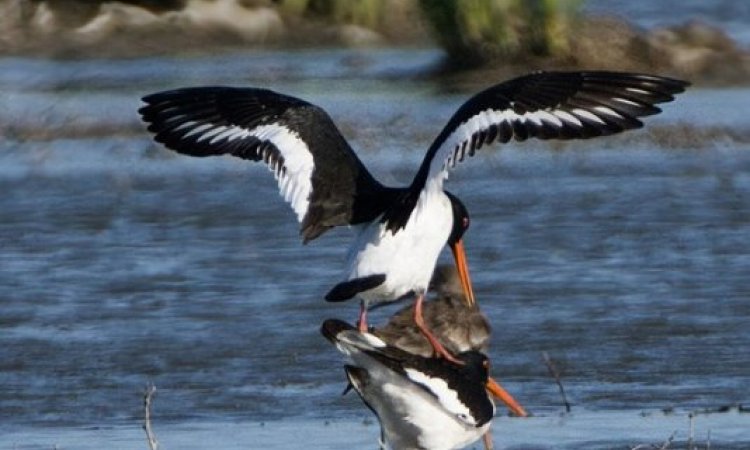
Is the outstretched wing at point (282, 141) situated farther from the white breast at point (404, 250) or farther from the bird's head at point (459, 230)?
the bird's head at point (459, 230)

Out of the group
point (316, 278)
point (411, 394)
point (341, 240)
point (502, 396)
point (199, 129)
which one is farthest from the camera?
point (341, 240)

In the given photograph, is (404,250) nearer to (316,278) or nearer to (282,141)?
(282,141)

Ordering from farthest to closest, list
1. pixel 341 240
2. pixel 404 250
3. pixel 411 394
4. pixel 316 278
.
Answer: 1. pixel 341 240
2. pixel 316 278
3. pixel 404 250
4. pixel 411 394

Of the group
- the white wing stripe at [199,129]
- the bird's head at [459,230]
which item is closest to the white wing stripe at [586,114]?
the bird's head at [459,230]

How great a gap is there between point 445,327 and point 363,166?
1.31 meters

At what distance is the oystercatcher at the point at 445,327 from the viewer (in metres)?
8.44

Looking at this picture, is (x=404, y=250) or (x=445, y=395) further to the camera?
(x=404, y=250)

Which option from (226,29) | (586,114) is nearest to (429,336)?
(586,114)

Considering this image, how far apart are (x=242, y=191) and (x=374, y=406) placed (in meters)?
6.52

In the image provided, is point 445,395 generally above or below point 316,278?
above

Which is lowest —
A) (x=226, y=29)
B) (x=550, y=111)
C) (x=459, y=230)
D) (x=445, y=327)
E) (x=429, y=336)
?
(x=226, y=29)

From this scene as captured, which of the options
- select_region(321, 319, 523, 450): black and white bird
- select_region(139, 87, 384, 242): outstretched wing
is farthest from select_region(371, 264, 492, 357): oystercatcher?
select_region(321, 319, 523, 450): black and white bird

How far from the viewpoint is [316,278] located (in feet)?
36.6

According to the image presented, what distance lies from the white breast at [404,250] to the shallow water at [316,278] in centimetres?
85
